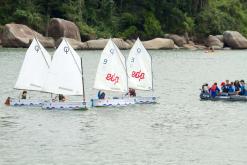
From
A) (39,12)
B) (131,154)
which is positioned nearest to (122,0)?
(39,12)

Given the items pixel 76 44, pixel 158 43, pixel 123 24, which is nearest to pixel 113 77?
pixel 76 44

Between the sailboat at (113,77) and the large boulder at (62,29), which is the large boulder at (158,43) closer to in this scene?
the large boulder at (62,29)

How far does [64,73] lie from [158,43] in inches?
3025

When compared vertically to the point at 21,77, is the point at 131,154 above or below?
below

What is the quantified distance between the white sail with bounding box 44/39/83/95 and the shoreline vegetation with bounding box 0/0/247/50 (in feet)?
208

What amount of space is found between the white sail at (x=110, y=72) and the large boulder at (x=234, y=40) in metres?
83.9

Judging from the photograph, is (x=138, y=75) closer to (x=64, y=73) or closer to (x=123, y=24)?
(x=64, y=73)

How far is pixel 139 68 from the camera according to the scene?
6462 cm

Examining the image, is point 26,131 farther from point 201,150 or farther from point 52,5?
point 52,5

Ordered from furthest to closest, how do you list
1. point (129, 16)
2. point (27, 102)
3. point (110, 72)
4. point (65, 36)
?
point (129, 16)
point (65, 36)
point (110, 72)
point (27, 102)

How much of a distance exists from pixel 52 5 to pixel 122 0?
15.6m

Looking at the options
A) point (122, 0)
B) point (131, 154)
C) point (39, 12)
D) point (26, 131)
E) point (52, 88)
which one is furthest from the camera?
point (122, 0)

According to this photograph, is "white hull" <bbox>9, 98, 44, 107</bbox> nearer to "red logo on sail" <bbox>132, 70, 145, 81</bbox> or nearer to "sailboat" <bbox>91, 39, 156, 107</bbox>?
"sailboat" <bbox>91, 39, 156, 107</bbox>

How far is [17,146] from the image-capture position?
4481 centimetres
